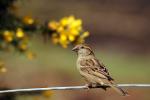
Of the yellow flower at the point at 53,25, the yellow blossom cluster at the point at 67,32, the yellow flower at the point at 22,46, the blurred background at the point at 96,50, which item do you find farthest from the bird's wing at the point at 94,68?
the blurred background at the point at 96,50

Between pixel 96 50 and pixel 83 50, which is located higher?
pixel 96 50

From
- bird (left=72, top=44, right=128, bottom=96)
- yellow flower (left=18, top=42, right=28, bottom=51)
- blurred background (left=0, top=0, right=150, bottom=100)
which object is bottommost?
bird (left=72, top=44, right=128, bottom=96)

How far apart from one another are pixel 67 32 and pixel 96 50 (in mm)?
7376

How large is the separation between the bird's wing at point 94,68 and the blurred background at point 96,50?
3431 millimetres

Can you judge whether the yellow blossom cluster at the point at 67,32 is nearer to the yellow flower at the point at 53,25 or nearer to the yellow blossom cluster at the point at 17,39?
the yellow flower at the point at 53,25

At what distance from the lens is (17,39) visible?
777 cm

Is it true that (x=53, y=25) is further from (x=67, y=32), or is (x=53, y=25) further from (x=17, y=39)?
(x=17, y=39)

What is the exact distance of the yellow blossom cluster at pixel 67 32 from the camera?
297 inches

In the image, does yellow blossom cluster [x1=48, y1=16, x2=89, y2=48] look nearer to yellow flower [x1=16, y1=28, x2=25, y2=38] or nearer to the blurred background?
yellow flower [x1=16, y1=28, x2=25, y2=38]

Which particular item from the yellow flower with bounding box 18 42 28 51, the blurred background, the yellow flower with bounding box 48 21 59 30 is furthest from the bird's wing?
the blurred background

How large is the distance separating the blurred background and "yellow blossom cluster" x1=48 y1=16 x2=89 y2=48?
1.96m

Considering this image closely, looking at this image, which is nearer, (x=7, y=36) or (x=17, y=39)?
(x=7, y=36)

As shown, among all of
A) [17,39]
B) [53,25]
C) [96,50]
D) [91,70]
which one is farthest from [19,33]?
[96,50]

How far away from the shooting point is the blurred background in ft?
41.0
